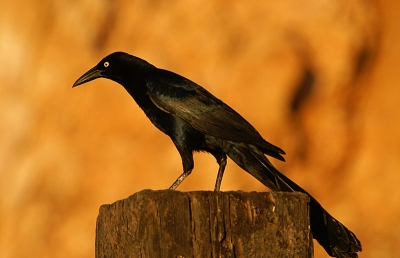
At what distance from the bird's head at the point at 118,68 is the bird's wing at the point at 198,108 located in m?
0.33

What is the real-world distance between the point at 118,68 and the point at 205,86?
178 inches

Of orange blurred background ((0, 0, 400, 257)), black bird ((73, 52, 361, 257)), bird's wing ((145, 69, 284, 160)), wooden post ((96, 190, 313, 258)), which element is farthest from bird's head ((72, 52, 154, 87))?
orange blurred background ((0, 0, 400, 257))

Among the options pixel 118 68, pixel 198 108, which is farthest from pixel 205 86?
pixel 198 108

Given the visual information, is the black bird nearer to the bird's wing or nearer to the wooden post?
the bird's wing

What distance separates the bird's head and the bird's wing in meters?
0.33

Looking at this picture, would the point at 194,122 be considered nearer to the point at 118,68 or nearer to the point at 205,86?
the point at 118,68

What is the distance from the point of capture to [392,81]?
11.7m

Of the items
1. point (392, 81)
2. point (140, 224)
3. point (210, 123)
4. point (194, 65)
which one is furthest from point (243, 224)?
point (392, 81)

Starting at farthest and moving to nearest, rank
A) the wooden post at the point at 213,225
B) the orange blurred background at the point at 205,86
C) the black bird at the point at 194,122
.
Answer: the orange blurred background at the point at 205,86
the black bird at the point at 194,122
the wooden post at the point at 213,225

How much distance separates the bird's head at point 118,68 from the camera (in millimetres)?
6582

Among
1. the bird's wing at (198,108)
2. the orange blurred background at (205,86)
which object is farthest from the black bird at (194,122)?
the orange blurred background at (205,86)

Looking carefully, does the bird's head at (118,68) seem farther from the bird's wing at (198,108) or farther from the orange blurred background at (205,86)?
the orange blurred background at (205,86)

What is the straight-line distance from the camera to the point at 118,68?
6.67m

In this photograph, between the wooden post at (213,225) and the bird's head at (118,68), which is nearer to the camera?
the wooden post at (213,225)
